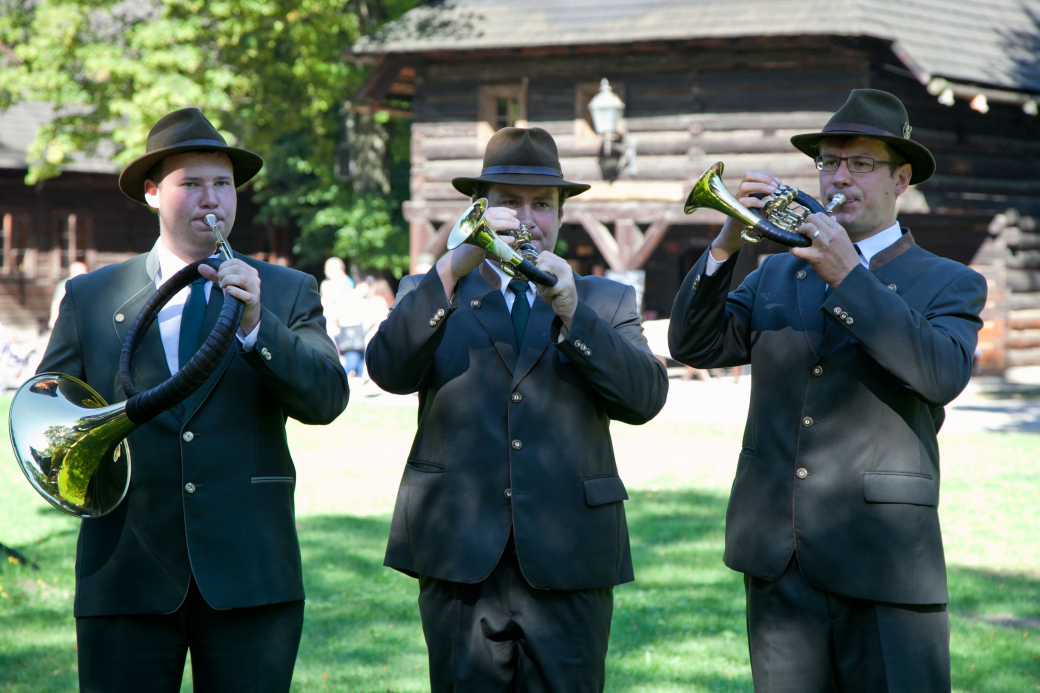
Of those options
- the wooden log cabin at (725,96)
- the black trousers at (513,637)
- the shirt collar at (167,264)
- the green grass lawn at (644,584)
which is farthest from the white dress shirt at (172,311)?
the wooden log cabin at (725,96)

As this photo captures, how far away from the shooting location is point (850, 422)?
3242 millimetres

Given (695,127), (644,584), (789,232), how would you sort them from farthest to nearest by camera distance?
(695,127)
(644,584)
(789,232)

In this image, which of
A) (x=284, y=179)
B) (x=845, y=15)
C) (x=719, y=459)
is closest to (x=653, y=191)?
(x=845, y=15)

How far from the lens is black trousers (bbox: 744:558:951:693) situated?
122 inches

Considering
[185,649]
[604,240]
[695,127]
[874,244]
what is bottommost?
[604,240]

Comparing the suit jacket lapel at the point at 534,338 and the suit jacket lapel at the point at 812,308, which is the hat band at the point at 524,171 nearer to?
the suit jacket lapel at the point at 534,338

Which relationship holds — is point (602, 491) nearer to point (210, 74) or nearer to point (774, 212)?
point (774, 212)

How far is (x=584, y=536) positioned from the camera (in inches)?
130

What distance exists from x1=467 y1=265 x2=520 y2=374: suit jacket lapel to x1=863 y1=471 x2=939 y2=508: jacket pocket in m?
1.14

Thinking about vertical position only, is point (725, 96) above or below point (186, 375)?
below

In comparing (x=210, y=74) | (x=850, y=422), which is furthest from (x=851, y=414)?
(x=210, y=74)

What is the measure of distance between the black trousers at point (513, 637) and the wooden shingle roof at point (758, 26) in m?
14.7

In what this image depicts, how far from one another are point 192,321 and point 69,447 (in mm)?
516

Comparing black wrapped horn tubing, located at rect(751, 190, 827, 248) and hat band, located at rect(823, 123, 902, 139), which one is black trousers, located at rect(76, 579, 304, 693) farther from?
hat band, located at rect(823, 123, 902, 139)
